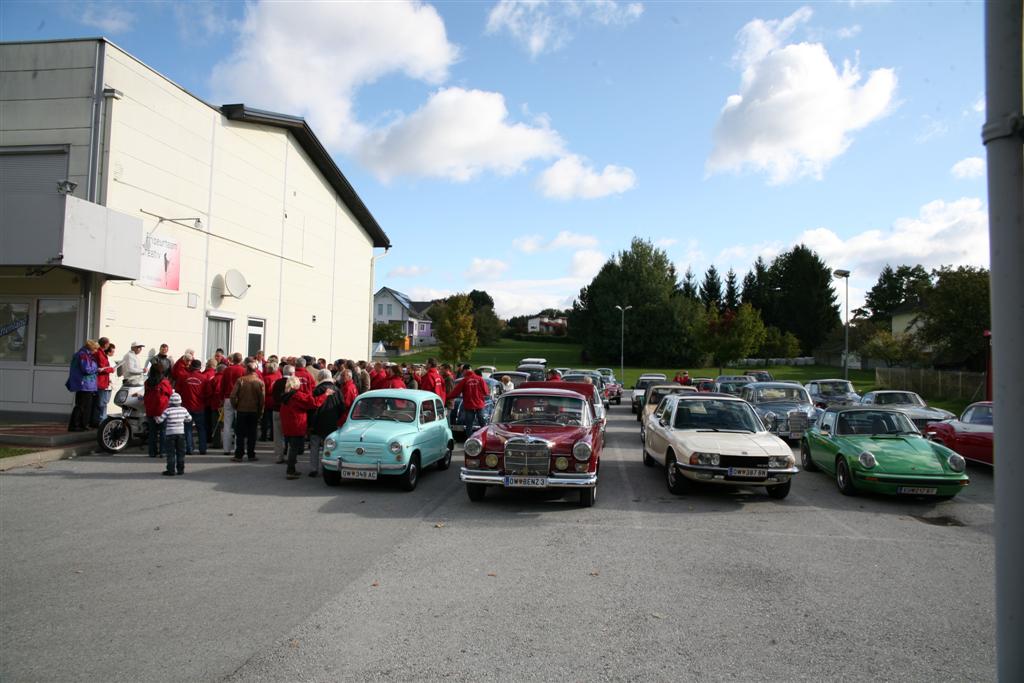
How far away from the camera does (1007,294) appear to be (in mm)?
2104

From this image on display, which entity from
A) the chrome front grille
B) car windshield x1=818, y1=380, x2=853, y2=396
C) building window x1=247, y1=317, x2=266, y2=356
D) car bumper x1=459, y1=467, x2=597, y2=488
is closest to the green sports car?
car bumper x1=459, y1=467, x2=597, y2=488

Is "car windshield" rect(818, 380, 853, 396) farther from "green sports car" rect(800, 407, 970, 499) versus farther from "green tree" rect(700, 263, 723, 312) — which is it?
"green tree" rect(700, 263, 723, 312)

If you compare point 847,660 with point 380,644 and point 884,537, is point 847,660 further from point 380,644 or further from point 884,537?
point 884,537

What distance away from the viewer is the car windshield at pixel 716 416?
36.4 feet

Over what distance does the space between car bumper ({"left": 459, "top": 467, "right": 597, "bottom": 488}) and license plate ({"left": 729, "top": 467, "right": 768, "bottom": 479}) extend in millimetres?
2067

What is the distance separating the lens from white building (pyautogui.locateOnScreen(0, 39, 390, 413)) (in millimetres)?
14086

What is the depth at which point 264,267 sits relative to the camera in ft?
72.4

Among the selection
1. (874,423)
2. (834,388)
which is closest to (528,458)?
(874,423)

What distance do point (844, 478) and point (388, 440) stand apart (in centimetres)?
717

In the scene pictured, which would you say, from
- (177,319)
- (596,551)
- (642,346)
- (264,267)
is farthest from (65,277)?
(642,346)

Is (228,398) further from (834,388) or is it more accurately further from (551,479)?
(834,388)

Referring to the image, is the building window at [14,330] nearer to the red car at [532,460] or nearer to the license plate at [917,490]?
the red car at [532,460]

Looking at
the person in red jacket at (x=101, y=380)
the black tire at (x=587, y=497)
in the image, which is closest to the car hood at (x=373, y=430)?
the black tire at (x=587, y=497)

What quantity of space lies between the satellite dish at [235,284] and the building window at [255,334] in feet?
4.08
